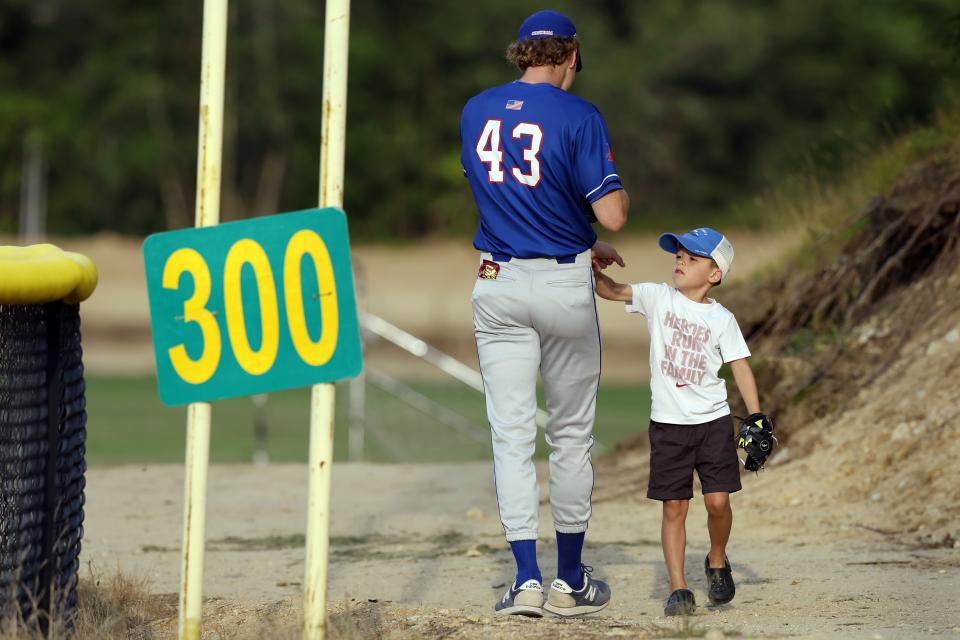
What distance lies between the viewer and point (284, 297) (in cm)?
439

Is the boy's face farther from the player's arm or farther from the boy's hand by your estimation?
the player's arm

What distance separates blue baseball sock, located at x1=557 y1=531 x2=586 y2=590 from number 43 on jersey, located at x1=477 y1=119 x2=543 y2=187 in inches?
53.7

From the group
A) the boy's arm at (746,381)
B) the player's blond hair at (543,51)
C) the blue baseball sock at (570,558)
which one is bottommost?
the blue baseball sock at (570,558)

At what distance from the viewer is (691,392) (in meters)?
5.77

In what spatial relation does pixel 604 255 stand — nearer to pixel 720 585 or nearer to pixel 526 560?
pixel 526 560

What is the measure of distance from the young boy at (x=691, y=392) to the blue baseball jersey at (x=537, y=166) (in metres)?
0.34

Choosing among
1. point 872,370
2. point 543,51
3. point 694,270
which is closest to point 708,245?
point 694,270

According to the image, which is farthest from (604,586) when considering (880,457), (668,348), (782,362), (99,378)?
(99,378)

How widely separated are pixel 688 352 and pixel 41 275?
2.37m

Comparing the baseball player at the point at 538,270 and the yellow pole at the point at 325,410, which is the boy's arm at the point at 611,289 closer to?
the baseball player at the point at 538,270

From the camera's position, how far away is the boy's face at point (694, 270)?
5.79 metres

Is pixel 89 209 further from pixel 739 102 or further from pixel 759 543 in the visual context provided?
pixel 759 543

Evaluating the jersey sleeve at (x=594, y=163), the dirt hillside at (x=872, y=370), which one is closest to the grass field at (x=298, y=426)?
the dirt hillside at (x=872, y=370)

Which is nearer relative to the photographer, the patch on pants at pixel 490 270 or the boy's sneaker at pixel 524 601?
the boy's sneaker at pixel 524 601
